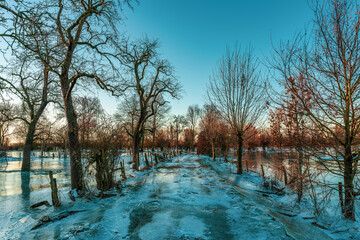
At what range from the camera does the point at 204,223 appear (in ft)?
15.0

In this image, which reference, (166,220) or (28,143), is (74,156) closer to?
(166,220)

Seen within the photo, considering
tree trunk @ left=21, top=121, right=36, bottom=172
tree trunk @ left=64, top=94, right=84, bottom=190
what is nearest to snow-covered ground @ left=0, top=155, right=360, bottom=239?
tree trunk @ left=64, top=94, right=84, bottom=190

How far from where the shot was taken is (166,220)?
4.74 m

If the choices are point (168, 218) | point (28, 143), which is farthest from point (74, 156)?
point (28, 143)

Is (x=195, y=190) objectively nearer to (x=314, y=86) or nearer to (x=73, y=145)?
(x=73, y=145)

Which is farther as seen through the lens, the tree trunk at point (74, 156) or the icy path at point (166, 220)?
the tree trunk at point (74, 156)

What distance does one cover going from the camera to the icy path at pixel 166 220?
404 cm

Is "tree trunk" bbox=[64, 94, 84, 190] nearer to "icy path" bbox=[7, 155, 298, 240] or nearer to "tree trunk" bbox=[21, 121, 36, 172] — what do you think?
"icy path" bbox=[7, 155, 298, 240]

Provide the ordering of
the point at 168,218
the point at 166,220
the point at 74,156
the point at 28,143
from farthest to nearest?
the point at 28,143, the point at 74,156, the point at 168,218, the point at 166,220

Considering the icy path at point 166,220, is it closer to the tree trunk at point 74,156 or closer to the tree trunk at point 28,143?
the tree trunk at point 74,156

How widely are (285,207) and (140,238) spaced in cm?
483

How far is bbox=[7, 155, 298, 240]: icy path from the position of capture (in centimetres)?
404

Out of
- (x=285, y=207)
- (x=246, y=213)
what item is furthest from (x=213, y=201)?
(x=285, y=207)

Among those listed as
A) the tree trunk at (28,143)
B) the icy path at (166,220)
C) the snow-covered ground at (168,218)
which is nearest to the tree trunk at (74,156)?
the snow-covered ground at (168,218)
